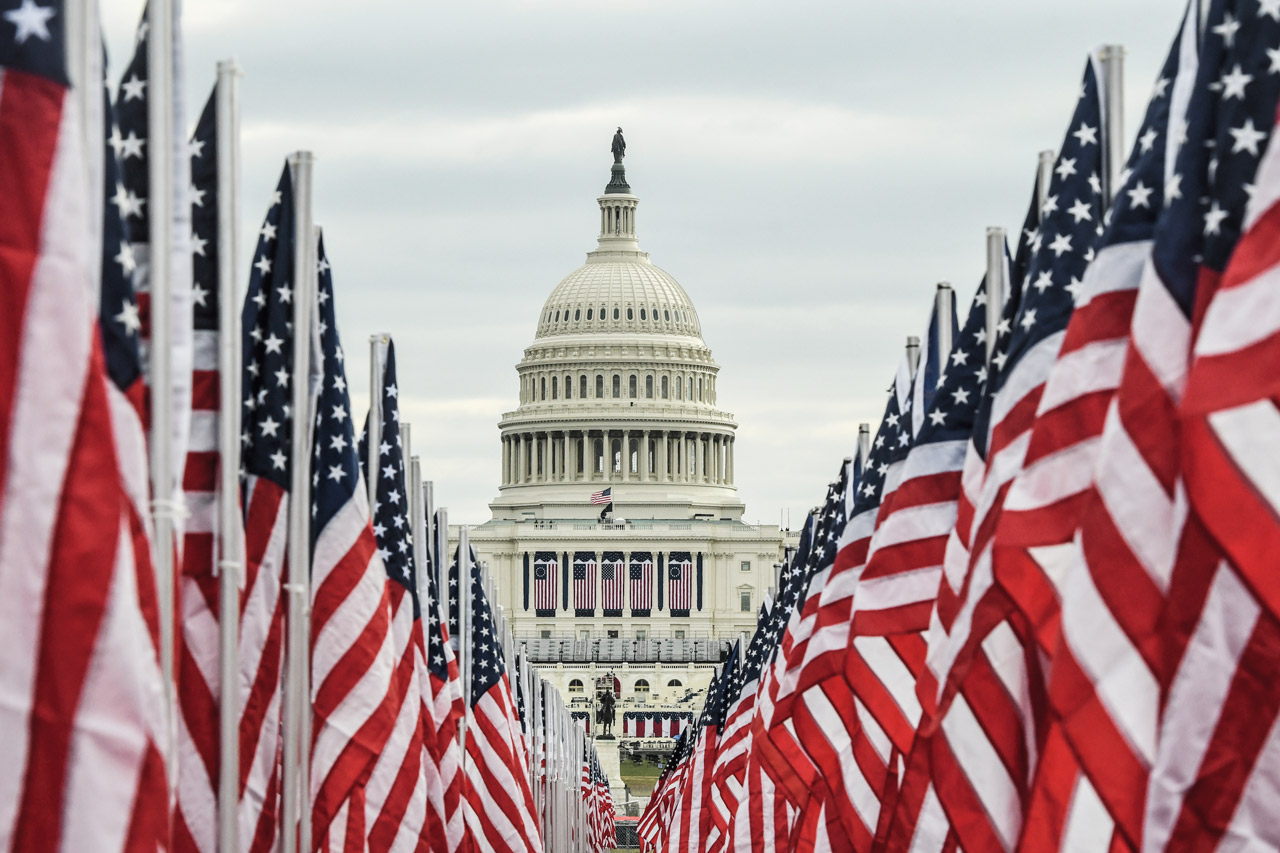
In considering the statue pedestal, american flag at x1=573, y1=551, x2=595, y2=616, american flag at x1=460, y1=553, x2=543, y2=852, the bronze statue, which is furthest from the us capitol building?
american flag at x1=460, y1=553, x2=543, y2=852

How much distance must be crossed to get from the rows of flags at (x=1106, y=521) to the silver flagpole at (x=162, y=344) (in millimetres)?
3495

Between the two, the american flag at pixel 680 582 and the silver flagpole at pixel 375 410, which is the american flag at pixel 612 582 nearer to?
the american flag at pixel 680 582

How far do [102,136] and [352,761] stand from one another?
329 inches

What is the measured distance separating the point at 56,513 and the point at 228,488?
526 centimetres

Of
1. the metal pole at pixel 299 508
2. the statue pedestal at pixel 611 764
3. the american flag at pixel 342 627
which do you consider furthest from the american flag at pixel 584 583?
the metal pole at pixel 299 508

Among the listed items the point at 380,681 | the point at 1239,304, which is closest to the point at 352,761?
the point at 380,681

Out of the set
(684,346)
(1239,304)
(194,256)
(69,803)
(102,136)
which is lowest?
(69,803)

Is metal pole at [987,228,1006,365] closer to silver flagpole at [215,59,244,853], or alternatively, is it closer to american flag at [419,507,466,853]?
silver flagpole at [215,59,244,853]

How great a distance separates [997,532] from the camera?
43.0 feet

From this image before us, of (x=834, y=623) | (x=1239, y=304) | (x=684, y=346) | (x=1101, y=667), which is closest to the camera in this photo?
(x=1239, y=304)

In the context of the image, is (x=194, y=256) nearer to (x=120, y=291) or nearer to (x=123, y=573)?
(x=120, y=291)

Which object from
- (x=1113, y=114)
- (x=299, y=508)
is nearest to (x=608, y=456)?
(x=299, y=508)

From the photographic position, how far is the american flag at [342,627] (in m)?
17.6

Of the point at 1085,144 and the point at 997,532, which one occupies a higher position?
the point at 1085,144
